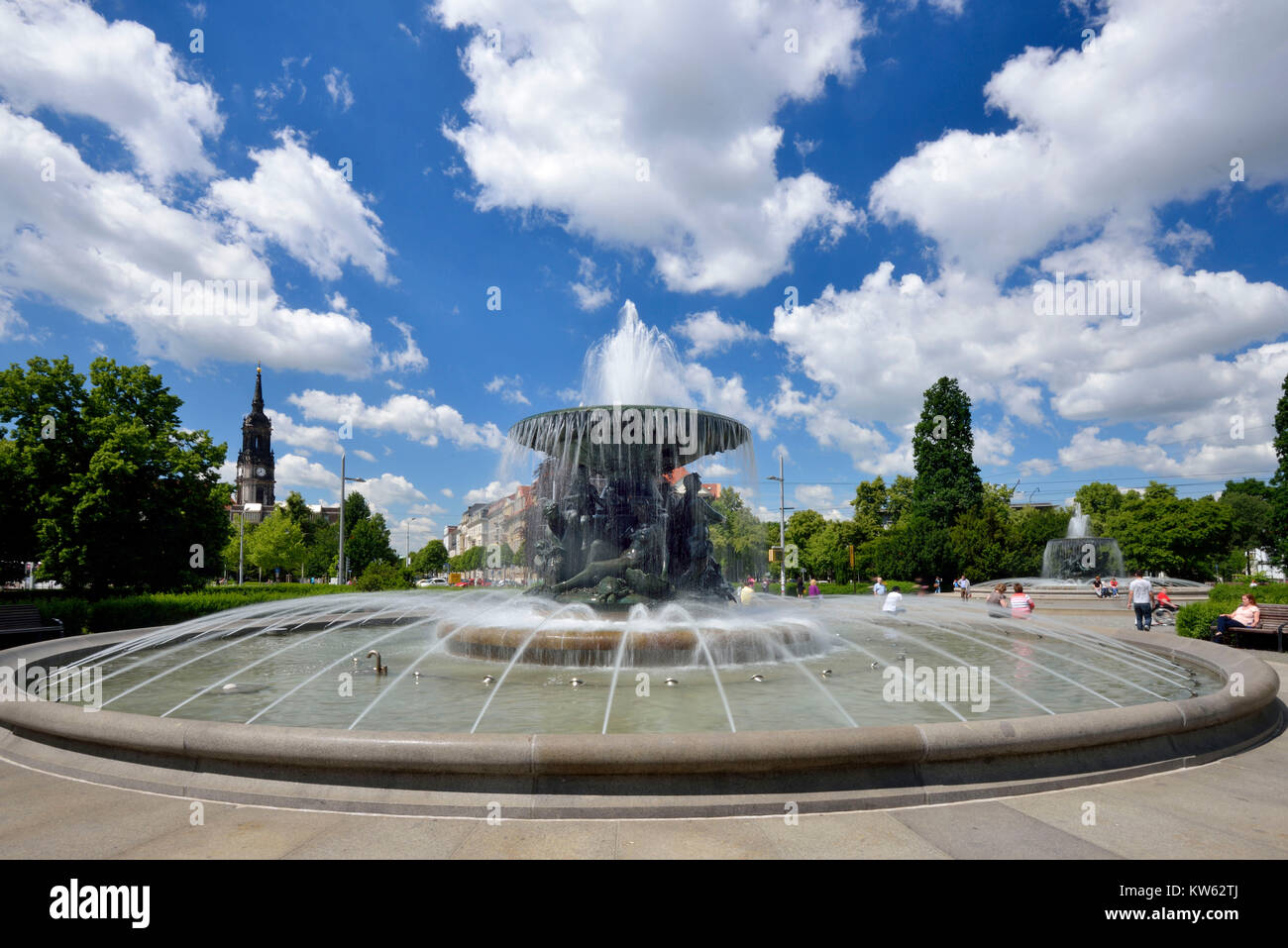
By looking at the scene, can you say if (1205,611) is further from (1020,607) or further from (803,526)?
(803,526)

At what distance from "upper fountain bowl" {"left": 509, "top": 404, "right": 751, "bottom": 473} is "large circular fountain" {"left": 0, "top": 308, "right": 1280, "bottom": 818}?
2.4 inches

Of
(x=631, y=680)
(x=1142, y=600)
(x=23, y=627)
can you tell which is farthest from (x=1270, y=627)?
(x=23, y=627)

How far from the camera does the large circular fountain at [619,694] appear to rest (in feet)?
15.7

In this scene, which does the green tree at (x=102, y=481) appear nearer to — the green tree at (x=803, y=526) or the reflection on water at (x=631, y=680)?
the reflection on water at (x=631, y=680)

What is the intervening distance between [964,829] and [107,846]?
5195mm

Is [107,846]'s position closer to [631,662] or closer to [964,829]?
[964,829]

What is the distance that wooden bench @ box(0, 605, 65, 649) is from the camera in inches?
567

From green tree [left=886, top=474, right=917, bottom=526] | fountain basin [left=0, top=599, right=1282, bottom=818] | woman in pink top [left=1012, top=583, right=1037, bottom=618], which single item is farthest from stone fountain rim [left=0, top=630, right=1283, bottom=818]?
green tree [left=886, top=474, right=917, bottom=526]

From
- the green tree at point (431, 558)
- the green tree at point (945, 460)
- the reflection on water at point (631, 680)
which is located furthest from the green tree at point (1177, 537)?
the green tree at point (431, 558)

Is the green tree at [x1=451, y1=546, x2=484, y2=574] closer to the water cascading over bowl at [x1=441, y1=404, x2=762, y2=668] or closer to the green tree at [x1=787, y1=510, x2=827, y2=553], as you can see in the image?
the green tree at [x1=787, y1=510, x2=827, y2=553]

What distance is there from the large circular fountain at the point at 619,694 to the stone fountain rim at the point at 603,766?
2 centimetres

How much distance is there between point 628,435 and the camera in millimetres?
14812
